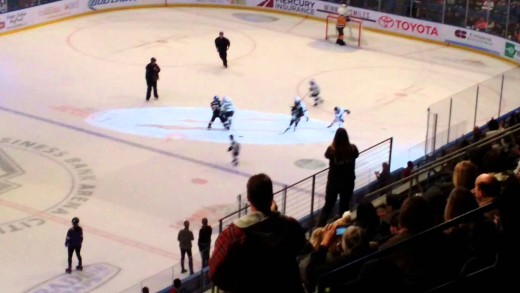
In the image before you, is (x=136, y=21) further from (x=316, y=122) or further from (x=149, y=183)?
(x=149, y=183)

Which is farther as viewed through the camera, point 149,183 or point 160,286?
point 149,183

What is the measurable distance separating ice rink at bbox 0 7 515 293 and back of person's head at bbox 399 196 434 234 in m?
6.31

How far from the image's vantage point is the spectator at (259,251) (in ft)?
14.9

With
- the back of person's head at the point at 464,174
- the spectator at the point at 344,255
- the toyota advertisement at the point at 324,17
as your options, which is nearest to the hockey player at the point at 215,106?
the toyota advertisement at the point at 324,17

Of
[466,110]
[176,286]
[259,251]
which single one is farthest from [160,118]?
[259,251]

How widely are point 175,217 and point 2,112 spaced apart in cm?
Answer: 594

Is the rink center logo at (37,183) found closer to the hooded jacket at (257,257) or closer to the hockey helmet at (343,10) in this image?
the hooded jacket at (257,257)

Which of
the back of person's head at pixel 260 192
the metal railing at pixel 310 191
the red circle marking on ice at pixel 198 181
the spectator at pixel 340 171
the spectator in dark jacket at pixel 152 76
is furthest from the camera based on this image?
the spectator in dark jacket at pixel 152 76

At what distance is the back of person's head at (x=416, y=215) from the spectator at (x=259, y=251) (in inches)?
23.9

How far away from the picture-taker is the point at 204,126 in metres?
18.4

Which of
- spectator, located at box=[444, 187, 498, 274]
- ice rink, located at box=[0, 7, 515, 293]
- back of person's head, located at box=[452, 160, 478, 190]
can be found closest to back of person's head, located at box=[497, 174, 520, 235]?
spectator, located at box=[444, 187, 498, 274]

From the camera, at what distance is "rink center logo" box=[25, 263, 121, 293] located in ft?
39.0

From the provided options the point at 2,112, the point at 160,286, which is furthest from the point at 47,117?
the point at 160,286

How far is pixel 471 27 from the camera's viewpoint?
2497cm
